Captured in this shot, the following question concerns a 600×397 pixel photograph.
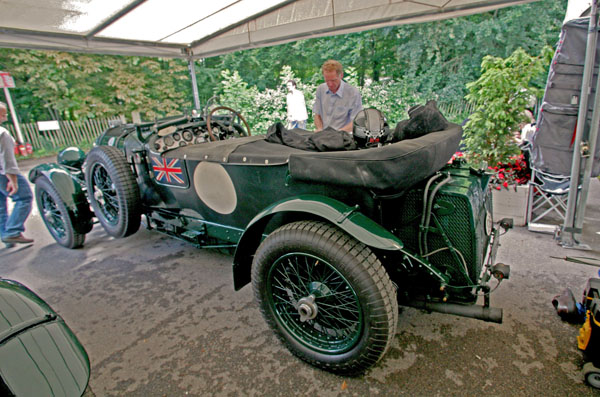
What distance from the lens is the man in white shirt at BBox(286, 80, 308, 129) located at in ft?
27.8

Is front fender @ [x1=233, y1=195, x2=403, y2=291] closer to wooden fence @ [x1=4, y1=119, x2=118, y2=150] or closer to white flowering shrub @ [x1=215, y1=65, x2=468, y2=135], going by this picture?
white flowering shrub @ [x1=215, y1=65, x2=468, y2=135]

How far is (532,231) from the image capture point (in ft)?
12.3

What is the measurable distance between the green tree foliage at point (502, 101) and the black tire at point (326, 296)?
138 inches

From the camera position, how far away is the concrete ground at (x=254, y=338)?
1.88 m

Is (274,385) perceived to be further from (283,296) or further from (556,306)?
(556,306)

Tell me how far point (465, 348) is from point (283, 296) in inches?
48.3

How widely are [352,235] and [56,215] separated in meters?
3.95

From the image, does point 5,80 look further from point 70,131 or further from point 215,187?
point 215,187

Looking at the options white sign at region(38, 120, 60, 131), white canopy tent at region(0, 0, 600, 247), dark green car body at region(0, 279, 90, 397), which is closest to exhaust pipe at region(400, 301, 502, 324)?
dark green car body at region(0, 279, 90, 397)

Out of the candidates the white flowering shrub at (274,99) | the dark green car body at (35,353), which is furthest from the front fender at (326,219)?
the white flowering shrub at (274,99)

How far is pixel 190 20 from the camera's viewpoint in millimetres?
5250

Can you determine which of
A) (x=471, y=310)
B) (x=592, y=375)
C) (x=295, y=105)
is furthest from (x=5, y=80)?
(x=592, y=375)

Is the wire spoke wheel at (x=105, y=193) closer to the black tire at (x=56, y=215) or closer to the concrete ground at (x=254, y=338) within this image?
the black tire at (x=56, y=215)

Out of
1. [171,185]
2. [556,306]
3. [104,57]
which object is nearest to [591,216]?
[556,306]
